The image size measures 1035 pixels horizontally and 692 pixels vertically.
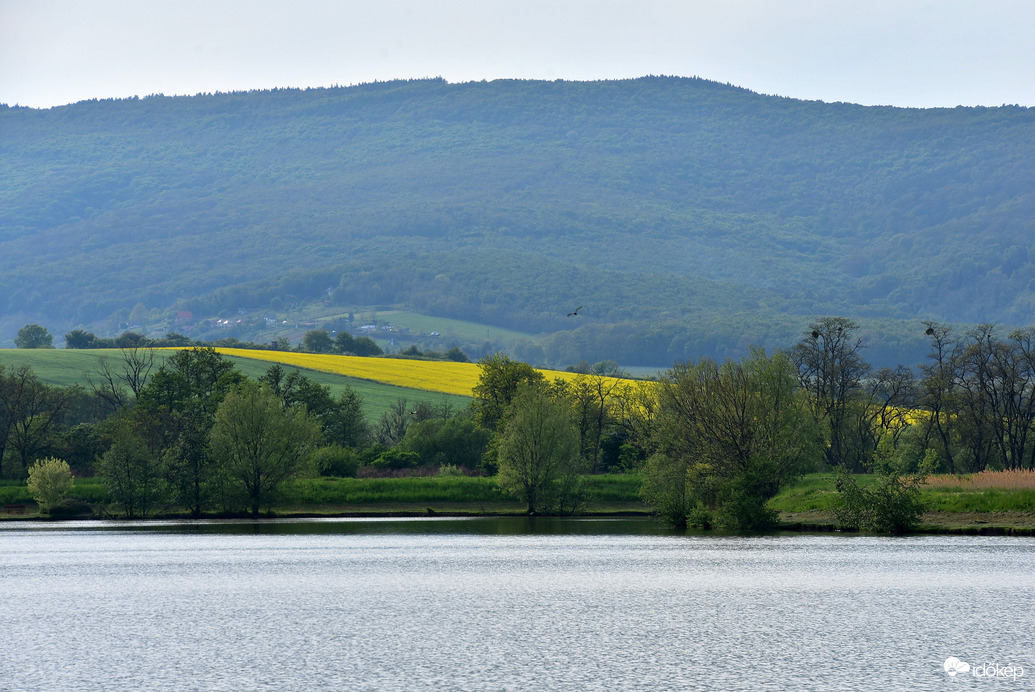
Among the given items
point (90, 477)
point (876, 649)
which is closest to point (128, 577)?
point (876, 649)

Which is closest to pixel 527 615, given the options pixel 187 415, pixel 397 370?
pixel 187 415

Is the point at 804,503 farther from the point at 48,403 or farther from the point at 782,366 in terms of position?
the point at 48,403

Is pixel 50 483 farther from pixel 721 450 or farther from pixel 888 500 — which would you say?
pixel 888 500

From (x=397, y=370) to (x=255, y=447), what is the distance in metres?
72.7

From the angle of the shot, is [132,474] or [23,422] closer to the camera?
A: [132,474]

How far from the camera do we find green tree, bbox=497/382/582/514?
89.6 m

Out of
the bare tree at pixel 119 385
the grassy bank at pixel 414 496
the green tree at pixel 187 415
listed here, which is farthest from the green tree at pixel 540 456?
the bare tree at pixel 119 385

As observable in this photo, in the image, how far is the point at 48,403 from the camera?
105m

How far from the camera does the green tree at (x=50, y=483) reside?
8919cm

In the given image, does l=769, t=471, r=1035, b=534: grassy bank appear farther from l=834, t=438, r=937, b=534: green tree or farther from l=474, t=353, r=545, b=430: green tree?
l=474, t=353, r=545, b=430: green tree

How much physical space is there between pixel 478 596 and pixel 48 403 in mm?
76352

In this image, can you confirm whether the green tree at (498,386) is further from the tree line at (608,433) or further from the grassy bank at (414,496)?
the grassy bank at (414,496)

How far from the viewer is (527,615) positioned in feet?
120

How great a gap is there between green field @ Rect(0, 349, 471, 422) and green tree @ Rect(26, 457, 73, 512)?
39.2m
